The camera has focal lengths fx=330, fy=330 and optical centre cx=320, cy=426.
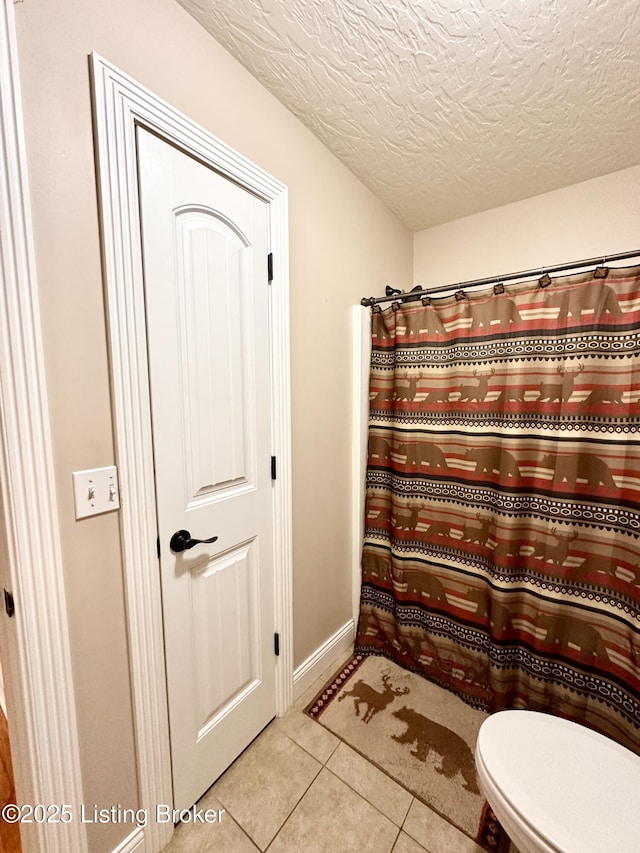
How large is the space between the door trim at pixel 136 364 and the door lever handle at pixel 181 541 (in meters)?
0.06

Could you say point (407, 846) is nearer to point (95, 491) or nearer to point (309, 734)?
point (309, 734)

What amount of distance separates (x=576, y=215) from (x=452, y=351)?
3.40ft

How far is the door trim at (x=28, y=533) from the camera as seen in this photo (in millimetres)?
669

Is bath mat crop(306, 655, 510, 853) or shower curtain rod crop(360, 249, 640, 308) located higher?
shower curtain rod crop(360, 249, 640, 308)

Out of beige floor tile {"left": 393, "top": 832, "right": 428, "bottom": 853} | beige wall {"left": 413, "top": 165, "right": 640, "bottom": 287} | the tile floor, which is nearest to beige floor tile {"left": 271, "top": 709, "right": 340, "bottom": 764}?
the tile floor

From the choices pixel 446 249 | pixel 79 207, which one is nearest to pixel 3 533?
pixel 79 207

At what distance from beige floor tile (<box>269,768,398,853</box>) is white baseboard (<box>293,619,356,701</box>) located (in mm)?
373

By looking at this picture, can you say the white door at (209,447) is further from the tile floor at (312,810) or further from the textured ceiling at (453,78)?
the textured ceiling at (453,78)

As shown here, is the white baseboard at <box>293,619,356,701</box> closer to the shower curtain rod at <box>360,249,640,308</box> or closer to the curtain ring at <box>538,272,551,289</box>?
the shower curtain rod at <box>360,249,640,308</box>

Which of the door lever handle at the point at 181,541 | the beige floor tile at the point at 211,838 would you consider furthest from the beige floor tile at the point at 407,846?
the door lever handle at the point at 181,541

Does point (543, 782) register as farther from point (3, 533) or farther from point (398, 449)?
point (3, 533)

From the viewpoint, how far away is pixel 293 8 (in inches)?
36.0

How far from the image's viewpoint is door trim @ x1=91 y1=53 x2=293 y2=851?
2.63ft

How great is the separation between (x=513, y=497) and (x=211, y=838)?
1.53m
